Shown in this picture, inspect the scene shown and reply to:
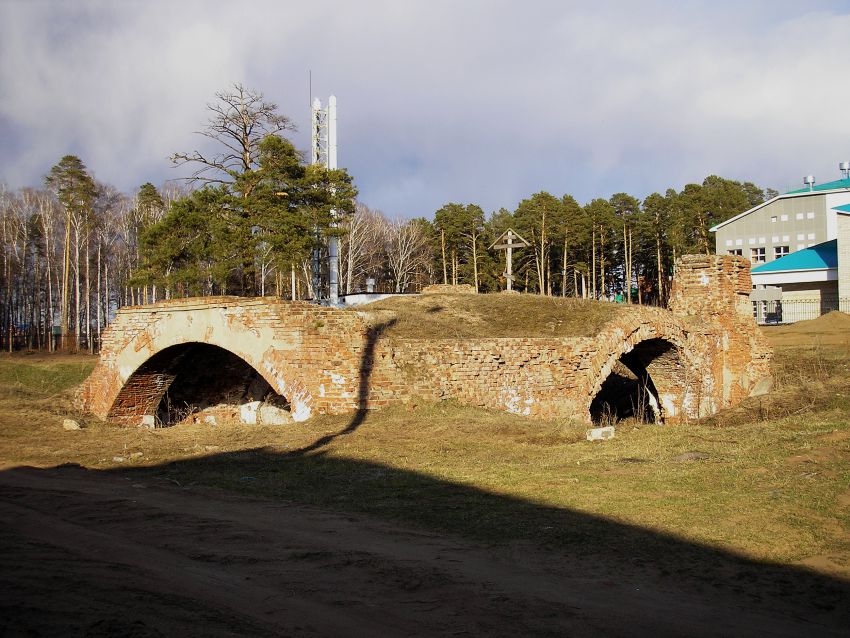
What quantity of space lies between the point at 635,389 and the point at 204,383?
497 inches

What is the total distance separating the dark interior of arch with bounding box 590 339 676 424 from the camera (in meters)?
17.2

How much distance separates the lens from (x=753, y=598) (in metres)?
4.53

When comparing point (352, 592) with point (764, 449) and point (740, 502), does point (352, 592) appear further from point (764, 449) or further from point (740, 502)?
point (764, 449)

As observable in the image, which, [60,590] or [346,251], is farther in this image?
[346,251]

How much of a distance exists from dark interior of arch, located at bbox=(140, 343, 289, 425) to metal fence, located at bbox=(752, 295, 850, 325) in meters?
25.2

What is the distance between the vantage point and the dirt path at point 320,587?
3.70 m

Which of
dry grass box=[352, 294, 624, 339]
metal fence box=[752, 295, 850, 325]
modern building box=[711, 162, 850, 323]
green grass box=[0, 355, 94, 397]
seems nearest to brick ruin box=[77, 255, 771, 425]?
dry grass box=[352, 294, 624, 339]

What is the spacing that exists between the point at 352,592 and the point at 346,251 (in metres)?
44.4

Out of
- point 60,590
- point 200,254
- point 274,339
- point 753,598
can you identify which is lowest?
point 753,598

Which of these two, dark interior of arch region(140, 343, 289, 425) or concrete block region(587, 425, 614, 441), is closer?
concrete block region(587, 425, 614, 441)

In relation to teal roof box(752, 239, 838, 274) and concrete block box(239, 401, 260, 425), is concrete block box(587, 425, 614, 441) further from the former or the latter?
teal roof box(752, 239, 838, 274)

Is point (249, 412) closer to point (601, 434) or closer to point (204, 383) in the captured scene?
point (204, 383)

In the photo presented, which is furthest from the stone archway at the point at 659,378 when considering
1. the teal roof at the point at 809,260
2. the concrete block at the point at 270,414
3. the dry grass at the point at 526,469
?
the teal roof at the point at 809,260

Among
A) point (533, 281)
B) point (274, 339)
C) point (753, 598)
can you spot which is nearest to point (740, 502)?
point (753, 598)
